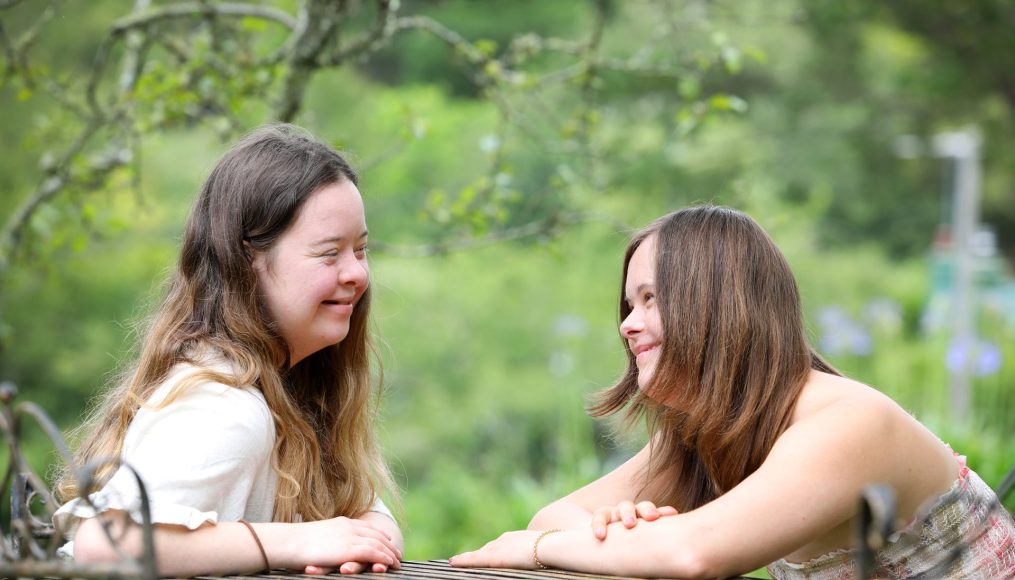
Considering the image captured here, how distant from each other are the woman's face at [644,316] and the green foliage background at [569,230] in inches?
128

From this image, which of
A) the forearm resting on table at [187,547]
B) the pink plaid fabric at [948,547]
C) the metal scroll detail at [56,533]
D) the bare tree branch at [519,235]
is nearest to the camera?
the metal scroll detail at [56,533]

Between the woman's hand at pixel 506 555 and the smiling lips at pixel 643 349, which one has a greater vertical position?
the smiling lips at pixel 643 349

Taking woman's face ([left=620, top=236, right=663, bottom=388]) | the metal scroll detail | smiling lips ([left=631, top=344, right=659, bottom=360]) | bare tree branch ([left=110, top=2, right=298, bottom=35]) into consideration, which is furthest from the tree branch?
the metal scroll detail

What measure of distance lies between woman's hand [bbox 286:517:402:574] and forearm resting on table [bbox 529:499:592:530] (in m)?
0.40

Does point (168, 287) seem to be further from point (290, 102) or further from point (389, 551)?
point (290, 102)

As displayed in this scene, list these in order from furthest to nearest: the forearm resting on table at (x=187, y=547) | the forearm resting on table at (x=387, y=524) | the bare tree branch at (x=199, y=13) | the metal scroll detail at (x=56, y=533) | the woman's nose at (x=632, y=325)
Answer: the bare tree branch at (x=199, y=13) < the forearm resting on table at (x=387, y=524) < the woman's nose at (x=632, y=325) < the forearm resting on table at (x=187, y=547) < the metal scroll detail at (x=56, y=533)

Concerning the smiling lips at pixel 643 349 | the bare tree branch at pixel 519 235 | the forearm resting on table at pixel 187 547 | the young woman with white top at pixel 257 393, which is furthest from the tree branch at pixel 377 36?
the forearm resting on table at pixel 187 547

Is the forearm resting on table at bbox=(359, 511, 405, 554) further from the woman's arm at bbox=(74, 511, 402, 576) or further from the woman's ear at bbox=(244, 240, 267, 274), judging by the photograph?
the woman's ear at bbox=(244, 240, 267, 274)

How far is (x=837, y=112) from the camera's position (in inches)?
575

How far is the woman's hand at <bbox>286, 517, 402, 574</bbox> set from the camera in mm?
1938

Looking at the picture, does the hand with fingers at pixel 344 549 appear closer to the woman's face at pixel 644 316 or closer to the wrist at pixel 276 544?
the wrist at pixel 276 544

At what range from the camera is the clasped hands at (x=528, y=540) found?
1.96 m

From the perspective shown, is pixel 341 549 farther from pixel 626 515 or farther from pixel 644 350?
pixel 644 350

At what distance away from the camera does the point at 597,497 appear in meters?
2.37
